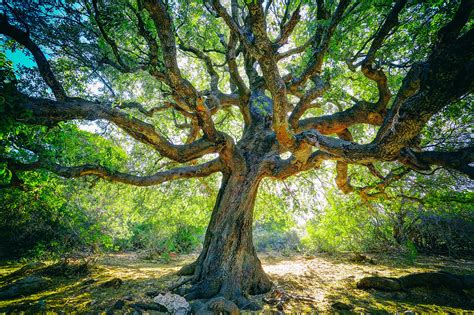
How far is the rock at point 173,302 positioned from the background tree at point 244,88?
230 millimetres

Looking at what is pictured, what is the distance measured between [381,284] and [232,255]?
3615 millimetres

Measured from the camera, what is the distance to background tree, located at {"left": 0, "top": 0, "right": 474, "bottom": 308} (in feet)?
10.2

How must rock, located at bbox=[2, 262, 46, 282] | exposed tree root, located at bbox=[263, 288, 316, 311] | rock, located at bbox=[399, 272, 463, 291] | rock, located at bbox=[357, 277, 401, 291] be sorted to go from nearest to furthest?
exposed tree root, located at bbox=[263, 288, 316, 311], rock, located at bbox=[399, 272, 463, 291], rock, located at bbox=[357, 277, 401, 291], rock, located at bbox=[2, 262, 46, 282]

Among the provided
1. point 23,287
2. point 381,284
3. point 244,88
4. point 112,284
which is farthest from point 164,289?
point 244,88

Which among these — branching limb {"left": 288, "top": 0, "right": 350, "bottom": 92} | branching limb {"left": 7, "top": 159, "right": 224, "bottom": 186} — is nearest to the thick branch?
branching limb {"left": 7, "top": 159, "right": 224, "bottom": 186}

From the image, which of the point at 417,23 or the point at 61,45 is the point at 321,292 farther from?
the point at 61,45

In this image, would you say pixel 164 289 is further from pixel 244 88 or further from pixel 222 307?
pixel 244 88

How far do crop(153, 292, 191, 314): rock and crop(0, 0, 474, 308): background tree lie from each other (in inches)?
9.1

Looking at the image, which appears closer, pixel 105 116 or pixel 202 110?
pixel 105 116

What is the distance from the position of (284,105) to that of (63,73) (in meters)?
6.26

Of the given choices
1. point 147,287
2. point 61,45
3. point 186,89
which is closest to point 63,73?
point 61,45

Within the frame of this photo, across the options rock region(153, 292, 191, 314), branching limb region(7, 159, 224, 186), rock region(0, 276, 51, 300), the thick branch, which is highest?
the thick branch

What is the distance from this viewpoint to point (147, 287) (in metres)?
5.10

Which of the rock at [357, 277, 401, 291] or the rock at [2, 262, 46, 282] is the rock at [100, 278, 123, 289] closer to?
the rock at [2, 262, 46, 282]
